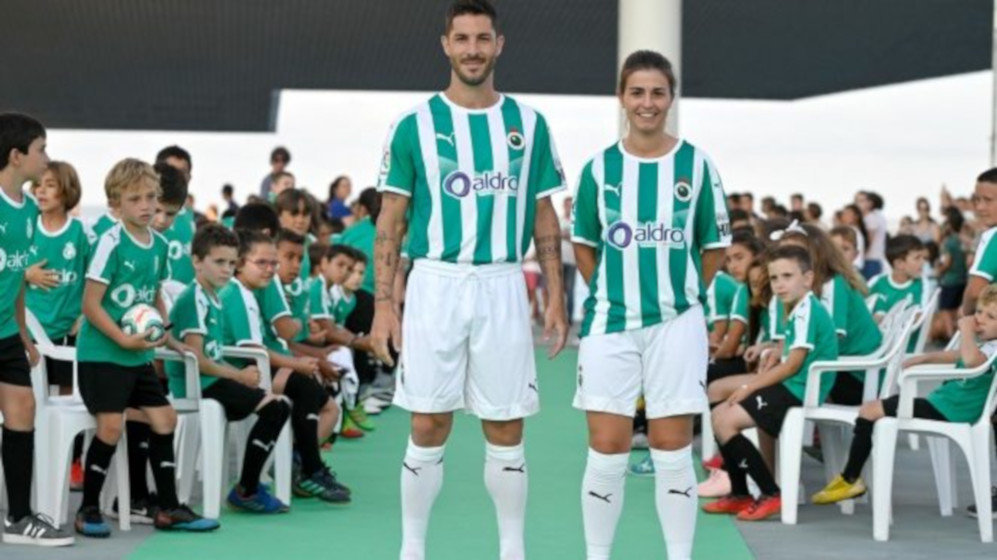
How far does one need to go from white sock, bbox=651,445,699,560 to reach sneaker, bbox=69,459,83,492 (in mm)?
3426

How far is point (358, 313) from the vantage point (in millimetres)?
12219

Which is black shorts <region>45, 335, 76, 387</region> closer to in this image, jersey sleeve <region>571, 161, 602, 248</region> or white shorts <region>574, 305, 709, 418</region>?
jersey sleeve <region>571, 161, 602, 248</region>

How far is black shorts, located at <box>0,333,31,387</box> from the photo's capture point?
7027mm

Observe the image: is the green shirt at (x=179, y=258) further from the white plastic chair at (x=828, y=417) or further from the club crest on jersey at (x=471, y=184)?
the club crest on jersey at (x=471, y=184)

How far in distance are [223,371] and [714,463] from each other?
8.16ft

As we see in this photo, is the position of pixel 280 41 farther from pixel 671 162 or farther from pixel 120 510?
pixel 671 162

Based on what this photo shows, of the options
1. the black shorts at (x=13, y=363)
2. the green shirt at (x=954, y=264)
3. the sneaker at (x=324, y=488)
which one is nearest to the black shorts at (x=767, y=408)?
the sneaker at (x=324, y=488)

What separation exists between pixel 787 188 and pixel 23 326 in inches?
1024

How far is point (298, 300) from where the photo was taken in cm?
973

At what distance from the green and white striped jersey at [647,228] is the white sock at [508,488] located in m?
0.47

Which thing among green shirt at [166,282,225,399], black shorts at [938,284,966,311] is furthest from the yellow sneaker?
black shorts at [938,284,966,311]

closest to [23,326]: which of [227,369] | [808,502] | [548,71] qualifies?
[227,369]

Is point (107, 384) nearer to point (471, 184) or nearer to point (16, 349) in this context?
point (16, 349)

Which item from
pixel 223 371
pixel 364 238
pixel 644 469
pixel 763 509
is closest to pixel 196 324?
pixel 223 371
